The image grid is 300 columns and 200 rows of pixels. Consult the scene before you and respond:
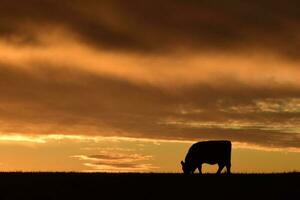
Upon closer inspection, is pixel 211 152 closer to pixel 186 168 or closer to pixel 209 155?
pixel 209 155

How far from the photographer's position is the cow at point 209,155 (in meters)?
42.4
